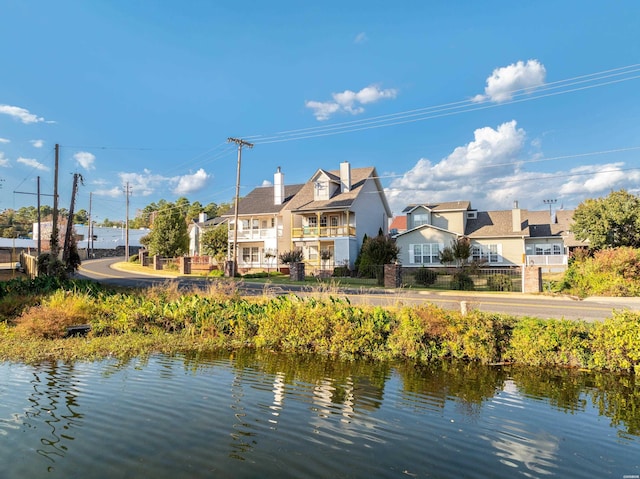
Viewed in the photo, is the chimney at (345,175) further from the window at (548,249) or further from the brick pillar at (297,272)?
the window at (548,249)

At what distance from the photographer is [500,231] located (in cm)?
4284

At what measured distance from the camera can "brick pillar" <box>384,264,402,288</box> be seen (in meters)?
26.1

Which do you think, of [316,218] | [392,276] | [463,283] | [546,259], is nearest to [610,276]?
[463,283]

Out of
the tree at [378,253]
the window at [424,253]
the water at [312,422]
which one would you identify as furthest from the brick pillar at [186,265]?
the water at [312,422]

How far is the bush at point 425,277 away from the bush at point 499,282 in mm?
3343

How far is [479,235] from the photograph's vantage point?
43.2 metres

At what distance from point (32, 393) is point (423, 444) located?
22.7 ft

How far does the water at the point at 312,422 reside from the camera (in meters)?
5.29

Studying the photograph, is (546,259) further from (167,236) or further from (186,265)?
(167,236)

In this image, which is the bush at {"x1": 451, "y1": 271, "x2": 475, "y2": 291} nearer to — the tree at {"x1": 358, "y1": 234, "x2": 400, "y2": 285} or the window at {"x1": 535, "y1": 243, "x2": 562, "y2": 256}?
the tree at {"x1": 358, "y1": 234, "x2": 400, "y2": 285}

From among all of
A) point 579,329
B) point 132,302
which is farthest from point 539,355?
point 132,302

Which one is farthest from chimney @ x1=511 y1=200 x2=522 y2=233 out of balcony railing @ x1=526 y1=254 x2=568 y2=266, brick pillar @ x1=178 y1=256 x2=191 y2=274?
brick pillar @ x1=178 y1=256 x2=191 y2=274

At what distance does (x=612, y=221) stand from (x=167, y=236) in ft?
144

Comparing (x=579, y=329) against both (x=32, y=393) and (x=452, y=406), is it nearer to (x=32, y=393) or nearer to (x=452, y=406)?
(x=452, y=406)
